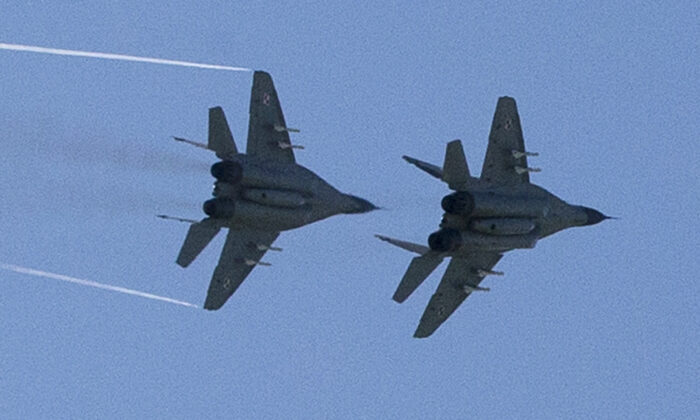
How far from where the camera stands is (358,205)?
2903 cm

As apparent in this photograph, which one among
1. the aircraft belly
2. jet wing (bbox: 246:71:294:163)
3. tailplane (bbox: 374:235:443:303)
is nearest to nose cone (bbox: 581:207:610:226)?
tailplane (bbox: 374:235:443:303)

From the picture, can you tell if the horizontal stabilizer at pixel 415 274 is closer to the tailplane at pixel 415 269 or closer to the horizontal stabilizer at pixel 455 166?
the tailplane at pixel 415 269

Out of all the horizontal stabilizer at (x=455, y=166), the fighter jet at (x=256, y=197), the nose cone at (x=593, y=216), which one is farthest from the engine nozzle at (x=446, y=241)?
the nose cone at (x=593, y=216)

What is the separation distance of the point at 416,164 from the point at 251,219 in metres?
3.64

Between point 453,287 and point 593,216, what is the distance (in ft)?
12.0

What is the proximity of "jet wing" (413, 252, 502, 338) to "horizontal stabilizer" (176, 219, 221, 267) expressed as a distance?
5409 millimetres

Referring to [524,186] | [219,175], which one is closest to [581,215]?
[524,186]

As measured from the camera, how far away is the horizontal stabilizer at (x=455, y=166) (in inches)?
1037

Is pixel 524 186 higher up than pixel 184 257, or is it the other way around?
pixel 524 186

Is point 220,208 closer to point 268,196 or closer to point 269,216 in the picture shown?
point 268,196

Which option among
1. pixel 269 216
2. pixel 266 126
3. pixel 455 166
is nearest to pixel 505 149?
pixel 455 166

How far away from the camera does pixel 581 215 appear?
29.7 m

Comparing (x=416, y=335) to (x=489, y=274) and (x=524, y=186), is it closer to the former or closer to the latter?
(x=489, y=274)

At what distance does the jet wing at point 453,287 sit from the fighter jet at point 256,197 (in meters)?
2.34
